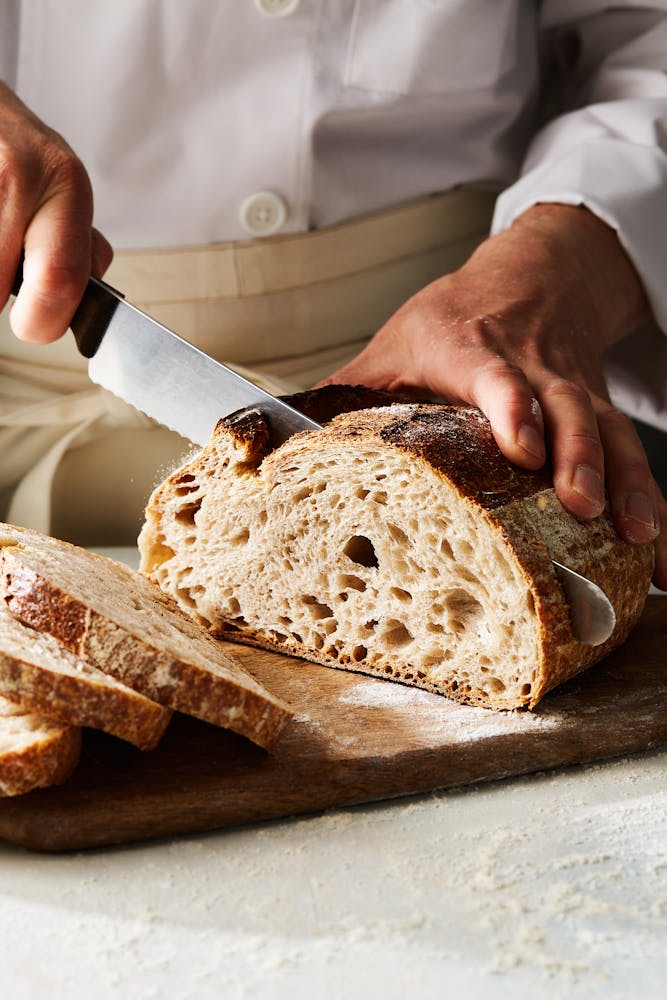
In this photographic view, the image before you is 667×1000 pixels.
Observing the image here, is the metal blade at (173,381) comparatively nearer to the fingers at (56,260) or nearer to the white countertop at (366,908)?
the fingers at (56,260)

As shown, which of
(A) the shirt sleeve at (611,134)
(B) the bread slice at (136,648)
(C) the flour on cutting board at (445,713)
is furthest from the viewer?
(A) the shirt sleeve at (611,134)

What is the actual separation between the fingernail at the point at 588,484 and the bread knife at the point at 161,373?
52 centimetres

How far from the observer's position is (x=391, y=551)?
220cm

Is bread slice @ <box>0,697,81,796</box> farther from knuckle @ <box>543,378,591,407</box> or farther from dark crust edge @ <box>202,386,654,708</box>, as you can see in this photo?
knuckle @ <box>543,378,591,407</box>

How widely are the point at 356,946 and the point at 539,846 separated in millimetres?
376

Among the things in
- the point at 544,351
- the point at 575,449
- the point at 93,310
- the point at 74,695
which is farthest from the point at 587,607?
the point at 93,310

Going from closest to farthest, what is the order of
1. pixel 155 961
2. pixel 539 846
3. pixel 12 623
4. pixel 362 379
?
1. pixel 155 961
2. pixel 539 846
3. pixel 12 623
4. pixel 362 379

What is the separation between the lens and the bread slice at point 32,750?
5.42 ft

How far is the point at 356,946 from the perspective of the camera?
146 cm

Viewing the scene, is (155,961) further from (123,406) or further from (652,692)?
(123,406)

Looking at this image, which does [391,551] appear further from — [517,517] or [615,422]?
[615,422]

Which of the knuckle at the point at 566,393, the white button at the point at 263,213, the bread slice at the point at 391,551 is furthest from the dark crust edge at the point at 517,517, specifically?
the white button at the point at 263,213

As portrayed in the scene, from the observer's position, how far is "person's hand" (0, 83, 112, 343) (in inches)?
90.7

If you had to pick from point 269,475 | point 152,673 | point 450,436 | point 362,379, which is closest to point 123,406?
point 362,379
